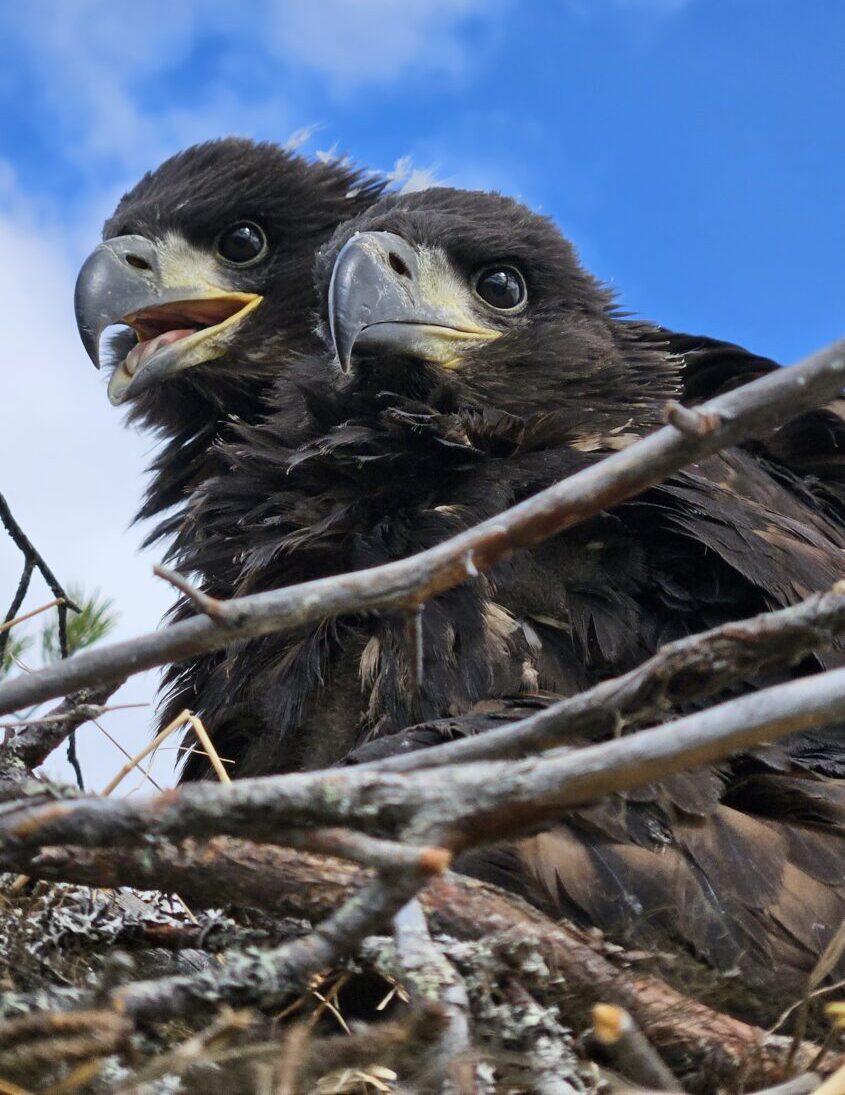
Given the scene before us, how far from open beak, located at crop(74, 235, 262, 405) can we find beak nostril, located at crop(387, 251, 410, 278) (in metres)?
0.96

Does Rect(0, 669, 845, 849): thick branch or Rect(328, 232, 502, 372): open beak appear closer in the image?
Rect(0, 669, 845, 849): thick branch

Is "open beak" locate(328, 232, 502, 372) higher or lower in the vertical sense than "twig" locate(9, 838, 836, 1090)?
higher

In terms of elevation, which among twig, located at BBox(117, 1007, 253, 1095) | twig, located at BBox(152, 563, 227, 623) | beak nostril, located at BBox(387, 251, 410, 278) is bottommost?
twig, located at BBox(117, 1007, 253, 1095)

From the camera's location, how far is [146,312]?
4.49m

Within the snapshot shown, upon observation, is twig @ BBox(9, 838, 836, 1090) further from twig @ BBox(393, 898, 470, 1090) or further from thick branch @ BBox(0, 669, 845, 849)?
thick branch @ BBox(0, 669, 845, 849)

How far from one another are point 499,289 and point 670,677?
2.38 metres

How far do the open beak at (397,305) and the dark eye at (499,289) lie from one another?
58 mm

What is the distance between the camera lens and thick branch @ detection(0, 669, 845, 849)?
4.75 feet

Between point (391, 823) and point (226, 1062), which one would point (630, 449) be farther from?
point (226, 1062)

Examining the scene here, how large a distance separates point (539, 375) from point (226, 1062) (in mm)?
2317

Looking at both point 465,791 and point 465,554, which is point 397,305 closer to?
point 465,554

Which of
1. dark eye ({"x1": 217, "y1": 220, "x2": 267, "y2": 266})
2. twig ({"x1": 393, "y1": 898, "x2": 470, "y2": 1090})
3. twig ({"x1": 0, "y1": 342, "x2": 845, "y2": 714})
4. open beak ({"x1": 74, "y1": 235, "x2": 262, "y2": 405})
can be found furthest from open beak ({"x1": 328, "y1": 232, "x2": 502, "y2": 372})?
twig ({"x1": 393, "y1": 898, "x2": 470, "y2": 1090})

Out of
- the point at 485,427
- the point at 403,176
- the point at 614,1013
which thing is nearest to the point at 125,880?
the point at 614,1013

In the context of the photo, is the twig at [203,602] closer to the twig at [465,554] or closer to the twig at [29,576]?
the twig at [465,554]
